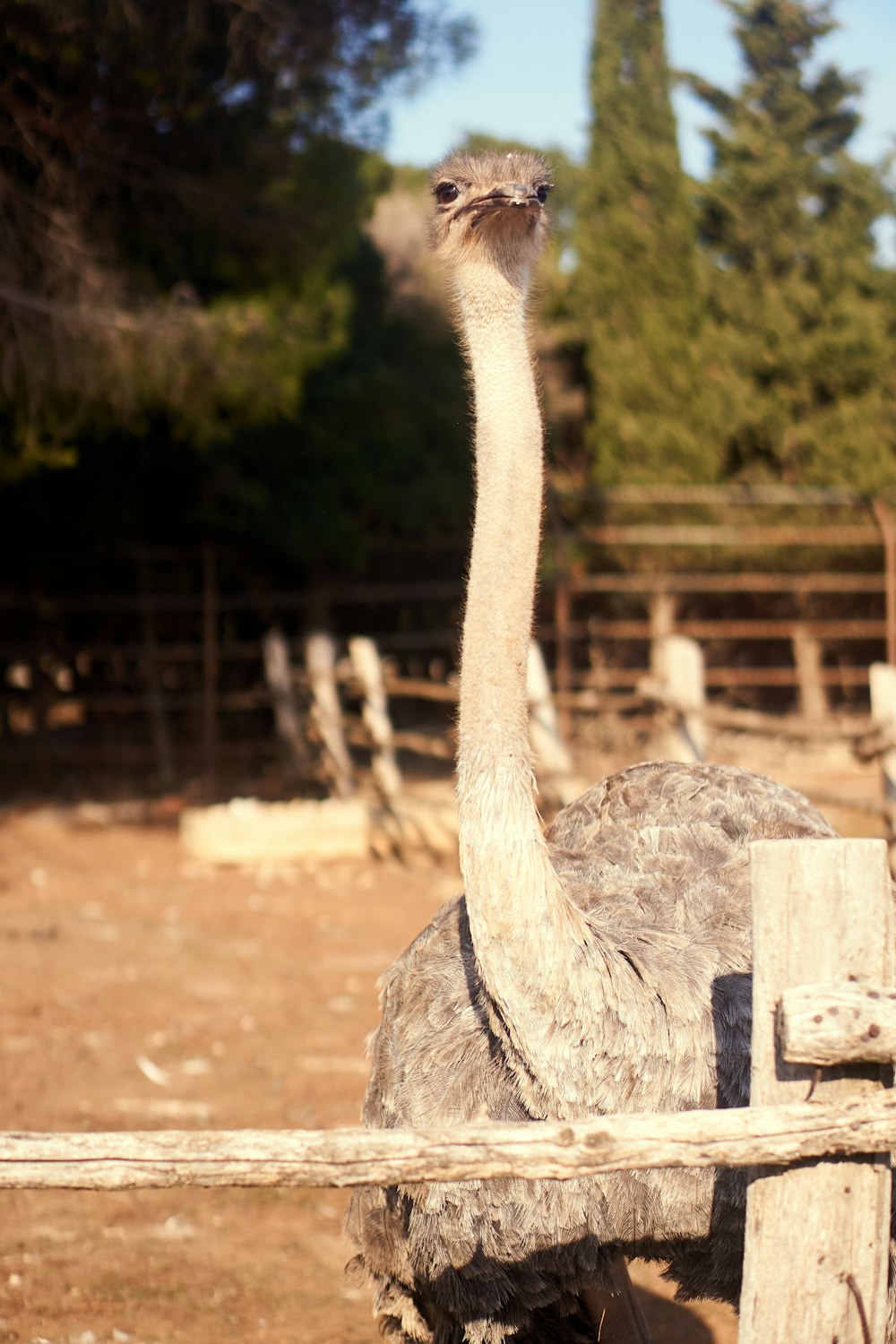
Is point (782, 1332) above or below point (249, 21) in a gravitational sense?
below

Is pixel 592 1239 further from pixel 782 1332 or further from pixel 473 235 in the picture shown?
pixel 473 235

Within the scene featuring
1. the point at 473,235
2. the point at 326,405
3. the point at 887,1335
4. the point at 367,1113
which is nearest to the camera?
the point at 887,1335

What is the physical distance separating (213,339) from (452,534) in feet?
20.1

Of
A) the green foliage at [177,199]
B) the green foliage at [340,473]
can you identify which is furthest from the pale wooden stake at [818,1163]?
the green foliage at [340,473]

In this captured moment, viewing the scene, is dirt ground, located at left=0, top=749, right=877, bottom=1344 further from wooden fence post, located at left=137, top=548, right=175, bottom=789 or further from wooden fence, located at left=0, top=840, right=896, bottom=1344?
wooden fence post, located at left=137, top=548, right=175, bottom=789

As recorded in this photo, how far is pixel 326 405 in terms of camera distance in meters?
11.5

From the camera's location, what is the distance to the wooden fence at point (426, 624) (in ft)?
37.2

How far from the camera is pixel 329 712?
31.6 ft

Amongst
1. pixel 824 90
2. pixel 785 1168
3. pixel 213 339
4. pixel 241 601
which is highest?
pixel 824 90

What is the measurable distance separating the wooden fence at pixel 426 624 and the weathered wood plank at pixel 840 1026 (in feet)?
23.2

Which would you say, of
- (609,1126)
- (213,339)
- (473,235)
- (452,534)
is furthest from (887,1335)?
(452,534)

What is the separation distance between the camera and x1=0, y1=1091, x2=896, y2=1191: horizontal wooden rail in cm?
183

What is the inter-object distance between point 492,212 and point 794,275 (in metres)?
13.8

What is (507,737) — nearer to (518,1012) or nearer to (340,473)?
(518,1012)
